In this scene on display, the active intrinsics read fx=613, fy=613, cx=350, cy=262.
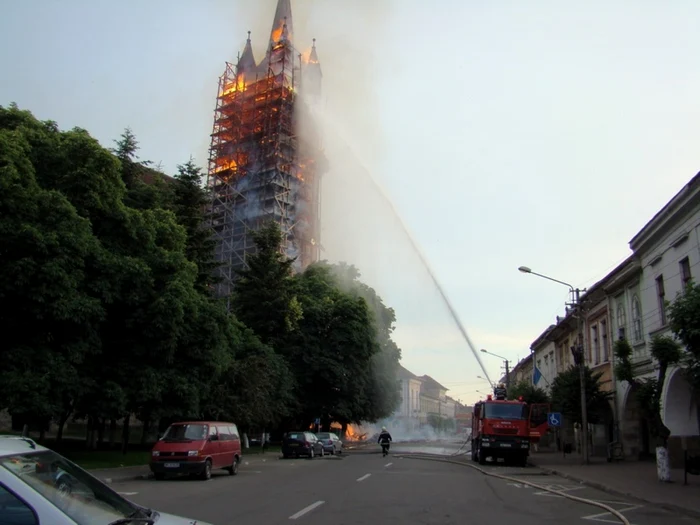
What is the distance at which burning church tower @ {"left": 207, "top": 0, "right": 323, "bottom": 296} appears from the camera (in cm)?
6588

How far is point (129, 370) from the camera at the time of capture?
22.9 metres

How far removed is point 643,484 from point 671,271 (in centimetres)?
867

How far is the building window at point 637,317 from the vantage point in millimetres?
27688

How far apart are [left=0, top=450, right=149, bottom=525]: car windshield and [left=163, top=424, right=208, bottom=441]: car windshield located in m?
15.7

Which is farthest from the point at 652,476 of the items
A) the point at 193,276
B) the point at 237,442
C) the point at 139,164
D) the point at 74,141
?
the point at 139,164

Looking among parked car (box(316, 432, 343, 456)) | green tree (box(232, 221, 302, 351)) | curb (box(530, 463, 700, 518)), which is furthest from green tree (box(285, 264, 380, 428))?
curb (box(530, 463, 700, 518))

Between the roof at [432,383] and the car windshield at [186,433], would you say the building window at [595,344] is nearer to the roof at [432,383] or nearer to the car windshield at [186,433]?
the car windshield at [186,433]

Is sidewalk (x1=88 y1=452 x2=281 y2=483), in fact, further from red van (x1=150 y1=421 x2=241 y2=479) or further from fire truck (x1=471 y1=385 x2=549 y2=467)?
fire truck (x1=471 y1=385 x2=549 y2=467)

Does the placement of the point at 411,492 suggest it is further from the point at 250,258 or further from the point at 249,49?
the point at 249,49

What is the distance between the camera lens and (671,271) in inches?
922

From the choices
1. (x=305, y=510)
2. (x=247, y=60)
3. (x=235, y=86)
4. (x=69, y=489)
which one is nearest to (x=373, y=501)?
(x=305, y=510)

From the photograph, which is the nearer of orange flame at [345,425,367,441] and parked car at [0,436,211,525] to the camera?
parked car at [0,436,211,525]

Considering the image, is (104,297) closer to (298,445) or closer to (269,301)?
(298,445)

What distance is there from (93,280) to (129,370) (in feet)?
14.0
